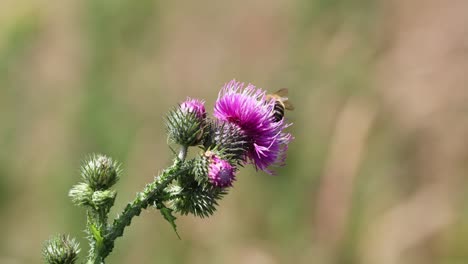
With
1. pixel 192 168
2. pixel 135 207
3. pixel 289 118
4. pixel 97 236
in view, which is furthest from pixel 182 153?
pixel 289 118

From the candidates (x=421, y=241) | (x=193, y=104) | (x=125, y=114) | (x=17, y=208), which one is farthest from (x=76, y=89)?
(x=193, y=104)

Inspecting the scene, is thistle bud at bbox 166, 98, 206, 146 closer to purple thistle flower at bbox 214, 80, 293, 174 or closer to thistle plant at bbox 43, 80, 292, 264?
thistle plant at bbox 43, 80, 292, 264

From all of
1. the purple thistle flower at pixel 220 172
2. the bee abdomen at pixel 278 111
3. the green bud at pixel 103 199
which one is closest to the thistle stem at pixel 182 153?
the purple thistle flower at pixel 220 172

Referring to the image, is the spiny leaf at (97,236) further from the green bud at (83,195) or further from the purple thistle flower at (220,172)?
the purple thistle flower at (220,172)

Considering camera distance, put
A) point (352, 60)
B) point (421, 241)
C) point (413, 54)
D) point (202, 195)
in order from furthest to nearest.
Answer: point (413, 54) → point (352, 60) → point (421, 241) → point (202, 195)

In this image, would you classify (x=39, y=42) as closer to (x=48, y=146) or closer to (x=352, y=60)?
(x=48, y=146)

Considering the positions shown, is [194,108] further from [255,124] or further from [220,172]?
[220,172]
